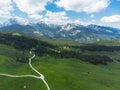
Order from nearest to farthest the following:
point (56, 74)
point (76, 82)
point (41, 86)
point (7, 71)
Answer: point (41, 86) → point (76, 82) → point (56, 74) → point (7, 71)

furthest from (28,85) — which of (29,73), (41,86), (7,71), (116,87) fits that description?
(116,87)

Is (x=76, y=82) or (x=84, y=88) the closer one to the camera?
(x=84, y=88)

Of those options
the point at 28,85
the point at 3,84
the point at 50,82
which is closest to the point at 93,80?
the point at 50,82

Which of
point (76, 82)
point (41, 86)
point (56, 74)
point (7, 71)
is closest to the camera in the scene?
point (41, 86)

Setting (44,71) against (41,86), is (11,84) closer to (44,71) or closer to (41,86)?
(41,86)

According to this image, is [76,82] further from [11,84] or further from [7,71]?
[7,71]

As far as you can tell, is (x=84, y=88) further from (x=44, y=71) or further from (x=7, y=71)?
(x=7, y=71)

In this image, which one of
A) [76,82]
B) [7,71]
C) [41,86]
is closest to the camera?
[41,86]

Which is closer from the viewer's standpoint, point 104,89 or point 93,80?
point 104,89
